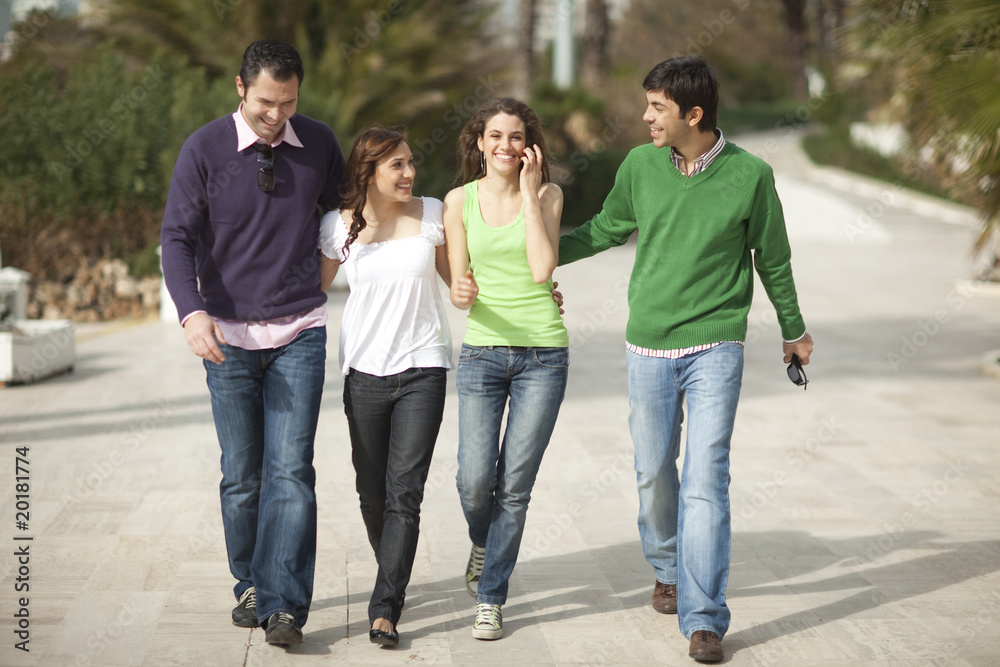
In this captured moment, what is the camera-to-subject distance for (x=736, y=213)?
137 inches

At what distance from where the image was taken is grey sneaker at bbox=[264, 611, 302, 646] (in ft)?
11.2

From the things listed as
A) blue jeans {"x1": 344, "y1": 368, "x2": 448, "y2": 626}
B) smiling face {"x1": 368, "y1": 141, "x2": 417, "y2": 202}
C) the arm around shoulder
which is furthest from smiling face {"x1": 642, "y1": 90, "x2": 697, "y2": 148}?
blue jeans {"x1": 344, "y1": 368, "x2": 448, "y2": 626}

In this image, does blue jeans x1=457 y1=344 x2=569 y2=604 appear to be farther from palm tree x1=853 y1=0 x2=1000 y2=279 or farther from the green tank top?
palm tree x1=853 y1=0 x2=1000 y2=279

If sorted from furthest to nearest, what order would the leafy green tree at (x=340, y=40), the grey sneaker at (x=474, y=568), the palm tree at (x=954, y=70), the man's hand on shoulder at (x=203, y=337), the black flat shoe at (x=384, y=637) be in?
the leafy green tree at (x=340, y=40) < the palm tree at (x=954, y=70) < the grey sneaker at (x=474, y=568) < the black flat shoe at (x=384, y=637) < the man's hand on shoulder at (x=203, y=337)

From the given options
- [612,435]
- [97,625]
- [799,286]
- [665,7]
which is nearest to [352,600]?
[97,625]

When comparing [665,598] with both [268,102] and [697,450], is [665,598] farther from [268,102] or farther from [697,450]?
[268,102]

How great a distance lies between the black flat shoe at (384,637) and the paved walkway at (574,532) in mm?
35

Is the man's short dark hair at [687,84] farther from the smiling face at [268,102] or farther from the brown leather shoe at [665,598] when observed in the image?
the brown leather shoe at [665,598]

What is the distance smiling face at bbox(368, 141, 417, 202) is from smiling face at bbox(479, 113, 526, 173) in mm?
266

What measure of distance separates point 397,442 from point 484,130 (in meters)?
1.05

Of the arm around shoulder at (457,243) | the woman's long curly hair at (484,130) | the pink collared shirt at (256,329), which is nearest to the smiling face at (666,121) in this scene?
the woman's long curly hair at (484,130)

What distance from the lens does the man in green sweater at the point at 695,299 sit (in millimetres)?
3473

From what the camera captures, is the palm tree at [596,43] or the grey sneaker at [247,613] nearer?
the grey sneaker at [247,613]

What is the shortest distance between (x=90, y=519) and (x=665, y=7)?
167 feet
